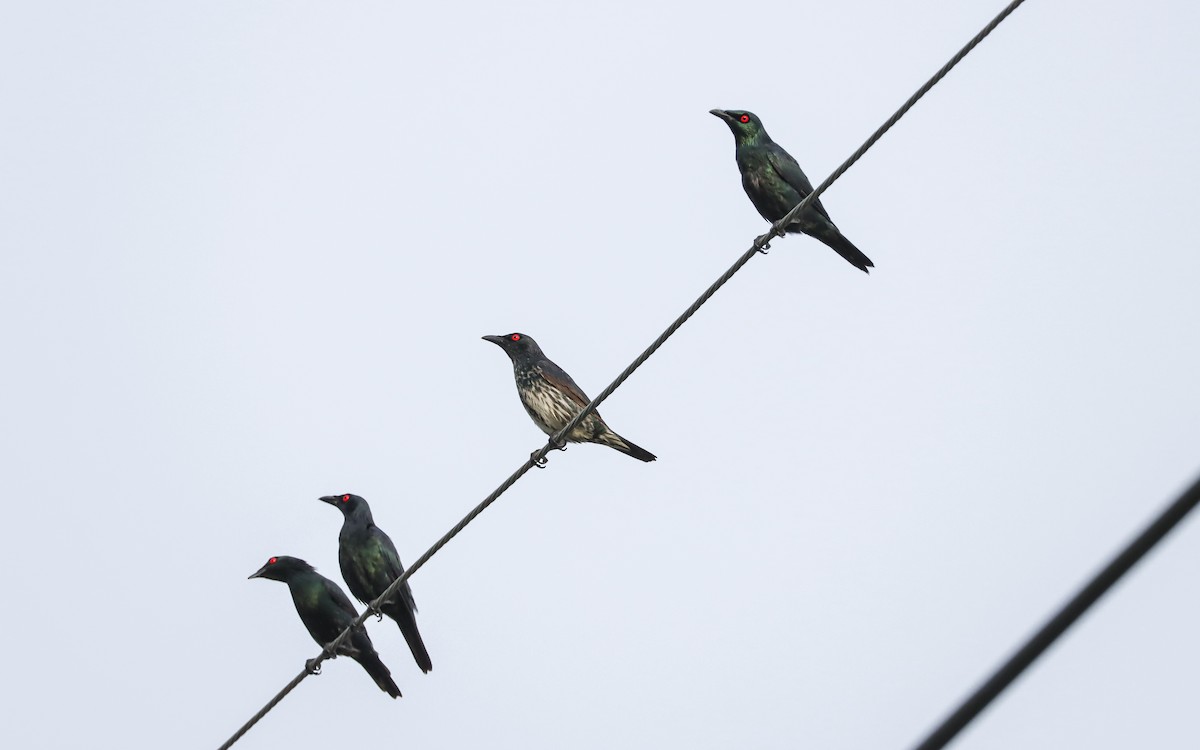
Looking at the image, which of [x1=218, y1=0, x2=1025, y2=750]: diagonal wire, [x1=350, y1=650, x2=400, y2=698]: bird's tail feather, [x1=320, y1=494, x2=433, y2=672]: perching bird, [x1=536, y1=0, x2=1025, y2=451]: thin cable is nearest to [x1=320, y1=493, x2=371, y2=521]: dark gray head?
[x1=320, y1=494, x2=433, y2=672]: perching bird

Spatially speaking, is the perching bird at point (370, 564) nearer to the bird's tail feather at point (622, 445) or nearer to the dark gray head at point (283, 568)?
the dark gray head at point (283, 568)

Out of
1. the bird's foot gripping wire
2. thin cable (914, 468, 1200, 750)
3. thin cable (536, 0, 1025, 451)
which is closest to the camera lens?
thin cable (914, 468, 1200, 750)

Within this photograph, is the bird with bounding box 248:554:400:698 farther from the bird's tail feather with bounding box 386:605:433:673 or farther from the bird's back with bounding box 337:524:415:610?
the bird's tail feather with bounding box 386:605:433:673

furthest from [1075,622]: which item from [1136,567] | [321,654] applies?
[321,654]

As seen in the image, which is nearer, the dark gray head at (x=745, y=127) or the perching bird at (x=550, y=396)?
the perching bird at (x=550, y=396)

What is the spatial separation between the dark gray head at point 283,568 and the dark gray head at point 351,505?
517 mm

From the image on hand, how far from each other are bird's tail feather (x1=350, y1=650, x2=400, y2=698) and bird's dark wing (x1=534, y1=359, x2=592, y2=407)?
230cm

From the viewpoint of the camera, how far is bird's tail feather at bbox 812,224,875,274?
1051cm

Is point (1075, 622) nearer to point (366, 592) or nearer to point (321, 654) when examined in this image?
point (321, 654)

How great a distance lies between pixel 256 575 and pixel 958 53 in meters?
7.16

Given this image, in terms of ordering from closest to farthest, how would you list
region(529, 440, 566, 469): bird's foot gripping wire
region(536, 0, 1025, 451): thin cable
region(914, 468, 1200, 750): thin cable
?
region(914, 468, 1200, 750): thin cable → region(536, 0, 1025, 451): thin cable → region(529, 440, 566, 469): bird's foot gripping wire

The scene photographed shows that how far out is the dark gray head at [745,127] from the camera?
36.2ft

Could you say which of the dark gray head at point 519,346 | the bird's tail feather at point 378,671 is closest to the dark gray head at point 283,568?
the bird's tail feather at point 378,671

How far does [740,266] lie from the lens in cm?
664
